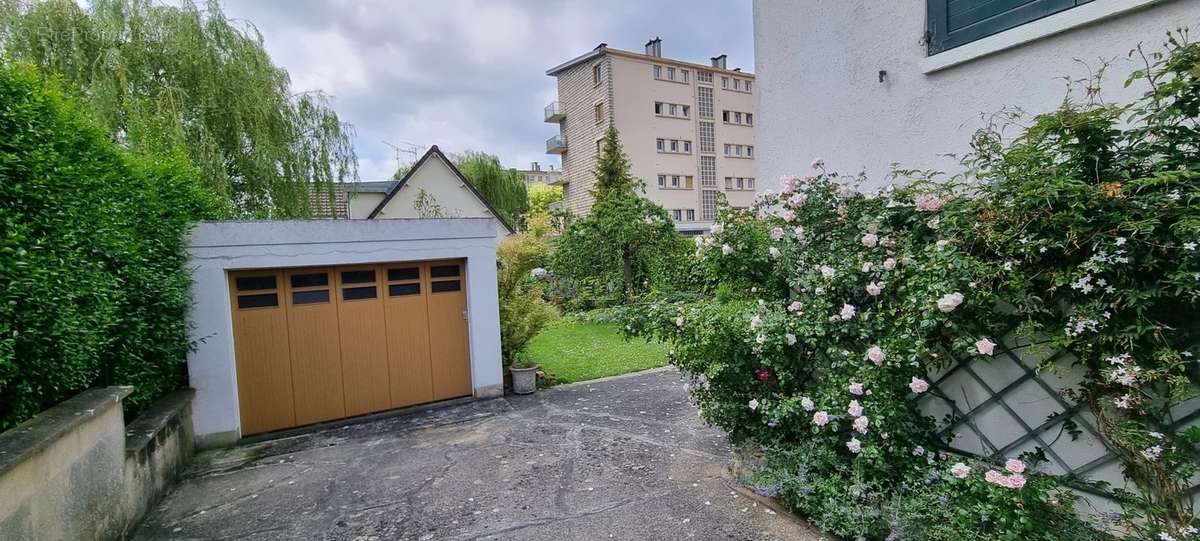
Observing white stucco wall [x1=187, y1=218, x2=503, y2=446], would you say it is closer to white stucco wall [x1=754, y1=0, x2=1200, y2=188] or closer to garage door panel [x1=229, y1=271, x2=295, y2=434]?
garage door panel [x1=229, y1=271, x2=295, y2=434]

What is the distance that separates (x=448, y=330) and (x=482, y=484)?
2.83 metres

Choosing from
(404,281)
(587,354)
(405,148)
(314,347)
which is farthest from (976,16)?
(405,148)

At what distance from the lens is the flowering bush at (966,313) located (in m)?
2.39

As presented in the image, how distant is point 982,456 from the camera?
3.35m

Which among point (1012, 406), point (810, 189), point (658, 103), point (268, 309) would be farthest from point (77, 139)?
point (658, 103)

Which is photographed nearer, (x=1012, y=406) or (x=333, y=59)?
(x=1012, y=406)

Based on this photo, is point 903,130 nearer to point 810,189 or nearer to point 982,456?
point 810,189

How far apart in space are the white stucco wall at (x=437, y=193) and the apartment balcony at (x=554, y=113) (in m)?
11.9

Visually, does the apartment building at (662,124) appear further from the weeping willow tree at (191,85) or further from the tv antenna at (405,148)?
the weeping willow tree at (191,85)

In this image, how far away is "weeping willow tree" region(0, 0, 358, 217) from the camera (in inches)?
324

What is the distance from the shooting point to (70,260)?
10.4 ft

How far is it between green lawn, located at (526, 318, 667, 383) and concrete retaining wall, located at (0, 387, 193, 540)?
15.1 ft

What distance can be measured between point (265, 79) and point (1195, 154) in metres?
12.8

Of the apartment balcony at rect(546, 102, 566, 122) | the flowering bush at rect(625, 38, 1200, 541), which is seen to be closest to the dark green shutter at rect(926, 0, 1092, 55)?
the flowering bush at rect(625, 38, 1200, 541)
